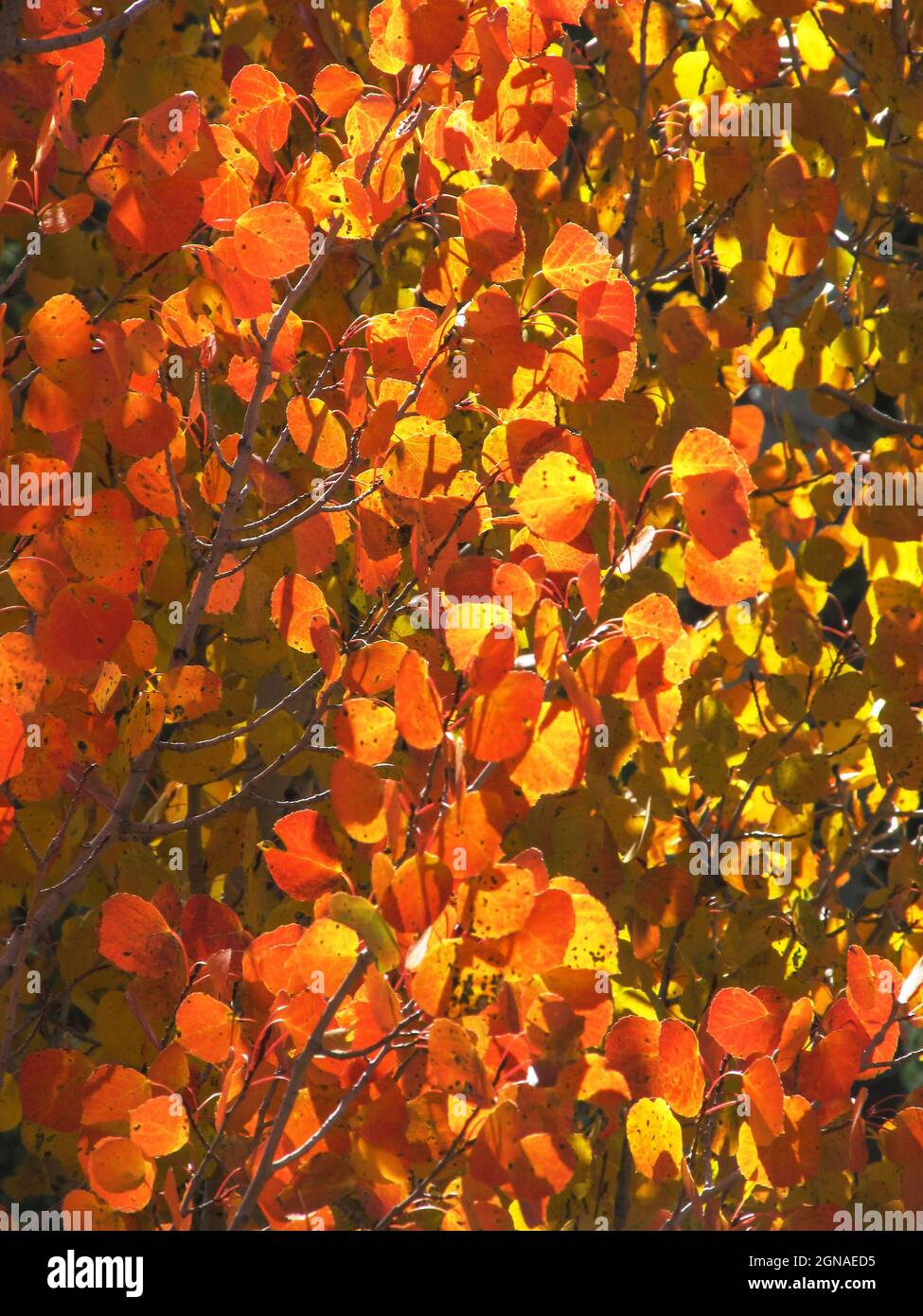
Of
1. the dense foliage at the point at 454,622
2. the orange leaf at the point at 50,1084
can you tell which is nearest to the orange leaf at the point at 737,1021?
the dense foliage at the point at 454,622

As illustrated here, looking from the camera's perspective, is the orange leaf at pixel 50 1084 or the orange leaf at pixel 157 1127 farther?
the orange leaf at pixel 50 1084

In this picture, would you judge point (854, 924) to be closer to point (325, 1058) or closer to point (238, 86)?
point (325, 1058)

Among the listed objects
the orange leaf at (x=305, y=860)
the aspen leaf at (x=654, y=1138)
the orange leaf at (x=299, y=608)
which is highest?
the orange leaf at (x=299, y=608)

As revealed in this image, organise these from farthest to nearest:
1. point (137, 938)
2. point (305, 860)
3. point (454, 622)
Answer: point (137, 938), point (305, 860), point (454, 622)

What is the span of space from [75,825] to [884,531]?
0.83m

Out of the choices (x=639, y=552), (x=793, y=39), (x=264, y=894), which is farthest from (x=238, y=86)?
(x=793, y=39)

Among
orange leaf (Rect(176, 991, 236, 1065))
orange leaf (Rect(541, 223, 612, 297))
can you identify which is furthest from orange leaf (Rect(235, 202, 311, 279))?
orange leaf (Rect(176, 991, 236, 1065))

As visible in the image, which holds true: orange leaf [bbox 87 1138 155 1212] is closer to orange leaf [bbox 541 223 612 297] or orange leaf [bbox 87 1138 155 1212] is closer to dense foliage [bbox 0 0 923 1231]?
dense foliage [bbox 0 0 923 1231]

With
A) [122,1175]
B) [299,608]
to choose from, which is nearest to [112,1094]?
[122,1175]

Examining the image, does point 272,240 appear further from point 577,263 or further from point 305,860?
point 305,860

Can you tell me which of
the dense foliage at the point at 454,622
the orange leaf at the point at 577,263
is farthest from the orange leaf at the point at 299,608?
the orange leaf at the point at 577,263

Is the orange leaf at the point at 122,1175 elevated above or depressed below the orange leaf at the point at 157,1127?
below

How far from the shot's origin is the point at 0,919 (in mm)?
1476

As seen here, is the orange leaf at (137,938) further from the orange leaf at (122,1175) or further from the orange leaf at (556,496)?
the orange leaf at (556,496)
